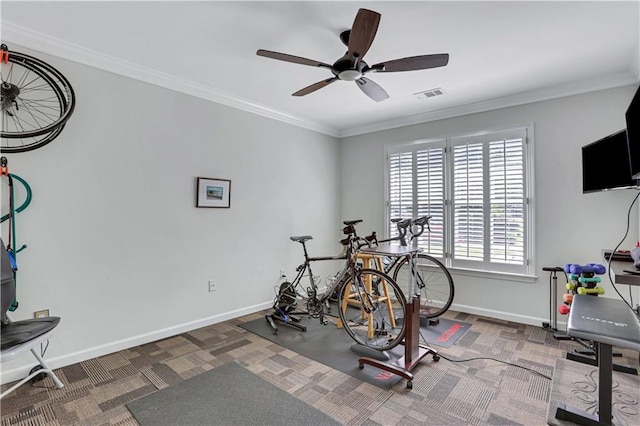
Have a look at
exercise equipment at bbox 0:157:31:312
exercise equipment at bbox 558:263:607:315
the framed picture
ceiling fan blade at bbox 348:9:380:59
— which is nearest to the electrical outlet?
exercise equipment at bbox 0:157:31:312

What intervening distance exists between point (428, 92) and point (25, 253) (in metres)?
4.11

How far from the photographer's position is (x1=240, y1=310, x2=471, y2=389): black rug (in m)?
2.48

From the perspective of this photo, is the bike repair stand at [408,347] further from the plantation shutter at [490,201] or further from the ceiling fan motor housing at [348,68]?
the plantation shutter at [490,201]

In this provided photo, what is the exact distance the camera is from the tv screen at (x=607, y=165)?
95.3 inches

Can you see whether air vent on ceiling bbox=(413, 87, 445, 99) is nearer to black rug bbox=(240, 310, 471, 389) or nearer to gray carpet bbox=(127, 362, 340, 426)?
black rug bbox=(240, 310, 471, 389)

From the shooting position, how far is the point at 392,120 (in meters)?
4.63

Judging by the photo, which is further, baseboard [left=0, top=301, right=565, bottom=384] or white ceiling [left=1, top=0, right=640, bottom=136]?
baseboard [left=0, top=301, right=565, bottom=384]

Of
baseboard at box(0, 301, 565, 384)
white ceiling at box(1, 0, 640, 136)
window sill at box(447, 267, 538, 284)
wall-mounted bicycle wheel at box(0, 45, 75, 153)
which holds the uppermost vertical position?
white ceiling at box(1, 0, 640, 136)

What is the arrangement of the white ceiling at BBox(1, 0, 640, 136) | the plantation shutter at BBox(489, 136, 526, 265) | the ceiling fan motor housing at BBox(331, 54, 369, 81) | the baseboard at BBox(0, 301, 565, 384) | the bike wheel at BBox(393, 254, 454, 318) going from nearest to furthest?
the white ceiling at BBox(1, 0, 640, 136), the ceiling fan motor housing at BBox(331, 54, 369, 81), the baseboard at BBox(0, 301, 565, 384), the plantation shutter at BBox(489, 136, 526, 265), the bike wheel at BBox(393, 254, 454, 318)

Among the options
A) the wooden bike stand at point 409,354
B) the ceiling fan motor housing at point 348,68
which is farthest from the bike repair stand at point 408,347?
the ceiling fan motor housing at point 348,68

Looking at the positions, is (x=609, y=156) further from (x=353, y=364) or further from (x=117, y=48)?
(x=117, y=48)

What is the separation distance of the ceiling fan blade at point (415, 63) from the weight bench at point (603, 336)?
1830 millimetres

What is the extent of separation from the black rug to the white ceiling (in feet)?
8.74

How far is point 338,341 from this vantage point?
3.09 meters
